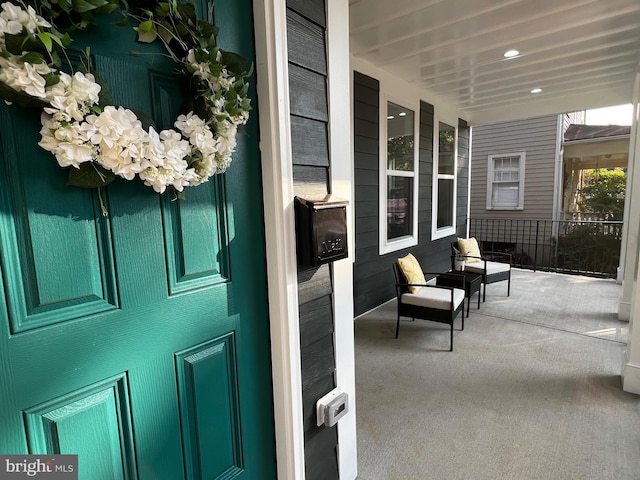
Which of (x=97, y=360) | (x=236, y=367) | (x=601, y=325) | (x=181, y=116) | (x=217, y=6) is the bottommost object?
(x=601, y=325)

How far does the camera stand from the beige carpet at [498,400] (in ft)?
5.92

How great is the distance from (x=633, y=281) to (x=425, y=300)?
1.76 meters

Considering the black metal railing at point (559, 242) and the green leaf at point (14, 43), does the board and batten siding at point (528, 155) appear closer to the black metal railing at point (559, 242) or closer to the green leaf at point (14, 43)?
the black metal railing at point (559, 242)

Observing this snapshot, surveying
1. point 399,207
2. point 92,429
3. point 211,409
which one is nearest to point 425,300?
point 399,207

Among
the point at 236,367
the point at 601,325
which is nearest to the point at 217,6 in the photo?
the point at 236,367

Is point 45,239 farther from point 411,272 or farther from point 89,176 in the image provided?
point 411,272

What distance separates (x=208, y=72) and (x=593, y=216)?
9.81m

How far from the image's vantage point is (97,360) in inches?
32.8

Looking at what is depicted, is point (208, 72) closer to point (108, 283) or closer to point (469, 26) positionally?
point (108, 283)

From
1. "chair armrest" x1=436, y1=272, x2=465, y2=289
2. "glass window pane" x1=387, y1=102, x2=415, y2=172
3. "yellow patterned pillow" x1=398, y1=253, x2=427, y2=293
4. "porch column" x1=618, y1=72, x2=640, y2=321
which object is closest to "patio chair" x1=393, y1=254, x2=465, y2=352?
"yellow patterned pillow" x1=398, y1=253, x2=427, y2=293

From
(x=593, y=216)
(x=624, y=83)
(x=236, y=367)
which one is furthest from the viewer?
(x=593, y=216)

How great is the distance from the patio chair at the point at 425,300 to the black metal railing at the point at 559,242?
12.6 feet

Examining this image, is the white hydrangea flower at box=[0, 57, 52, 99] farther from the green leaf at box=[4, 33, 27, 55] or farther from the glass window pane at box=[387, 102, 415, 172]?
the glass window pane at box=[387, 102, 415, 172]

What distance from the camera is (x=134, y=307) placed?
0.90 m
